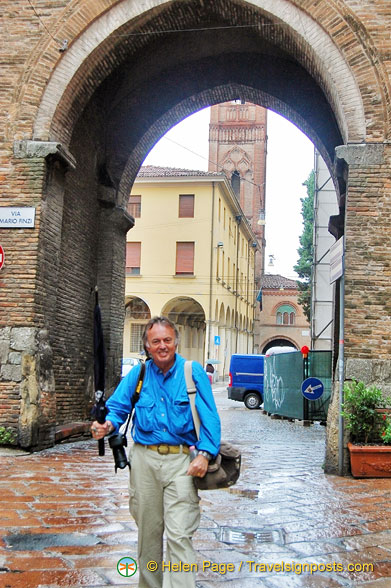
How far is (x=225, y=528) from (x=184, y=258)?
29311 mm

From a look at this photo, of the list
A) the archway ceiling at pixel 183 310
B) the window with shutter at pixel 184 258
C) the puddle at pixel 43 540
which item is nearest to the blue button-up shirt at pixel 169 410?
the puddle at pixel 43 540

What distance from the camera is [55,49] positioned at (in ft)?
30.8

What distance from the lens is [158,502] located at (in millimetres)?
3342

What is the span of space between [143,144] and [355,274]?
668 cm

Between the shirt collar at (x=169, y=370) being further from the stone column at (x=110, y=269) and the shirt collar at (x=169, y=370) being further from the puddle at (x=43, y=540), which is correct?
the stone column at (x=110, y=269)

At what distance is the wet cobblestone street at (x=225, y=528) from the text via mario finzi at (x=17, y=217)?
3.03 m

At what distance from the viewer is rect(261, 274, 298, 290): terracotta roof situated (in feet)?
197

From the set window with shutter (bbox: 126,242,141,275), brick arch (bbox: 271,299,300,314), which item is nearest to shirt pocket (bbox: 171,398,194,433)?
window with shutter (bbox: 126,242,141,275)

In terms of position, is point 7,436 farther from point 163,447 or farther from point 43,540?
point 163,447

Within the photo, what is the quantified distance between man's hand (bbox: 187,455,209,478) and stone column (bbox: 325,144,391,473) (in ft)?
16.4

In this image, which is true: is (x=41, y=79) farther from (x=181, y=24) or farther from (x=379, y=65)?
(x=379, y=65)

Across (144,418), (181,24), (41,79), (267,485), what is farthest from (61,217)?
(144,418)

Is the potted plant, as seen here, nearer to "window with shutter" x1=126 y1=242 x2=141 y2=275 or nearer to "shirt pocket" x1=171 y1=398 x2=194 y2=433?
"shirt pocket" x1=171 y1=398 x2=194 y2=433

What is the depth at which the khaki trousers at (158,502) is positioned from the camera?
325 cm
